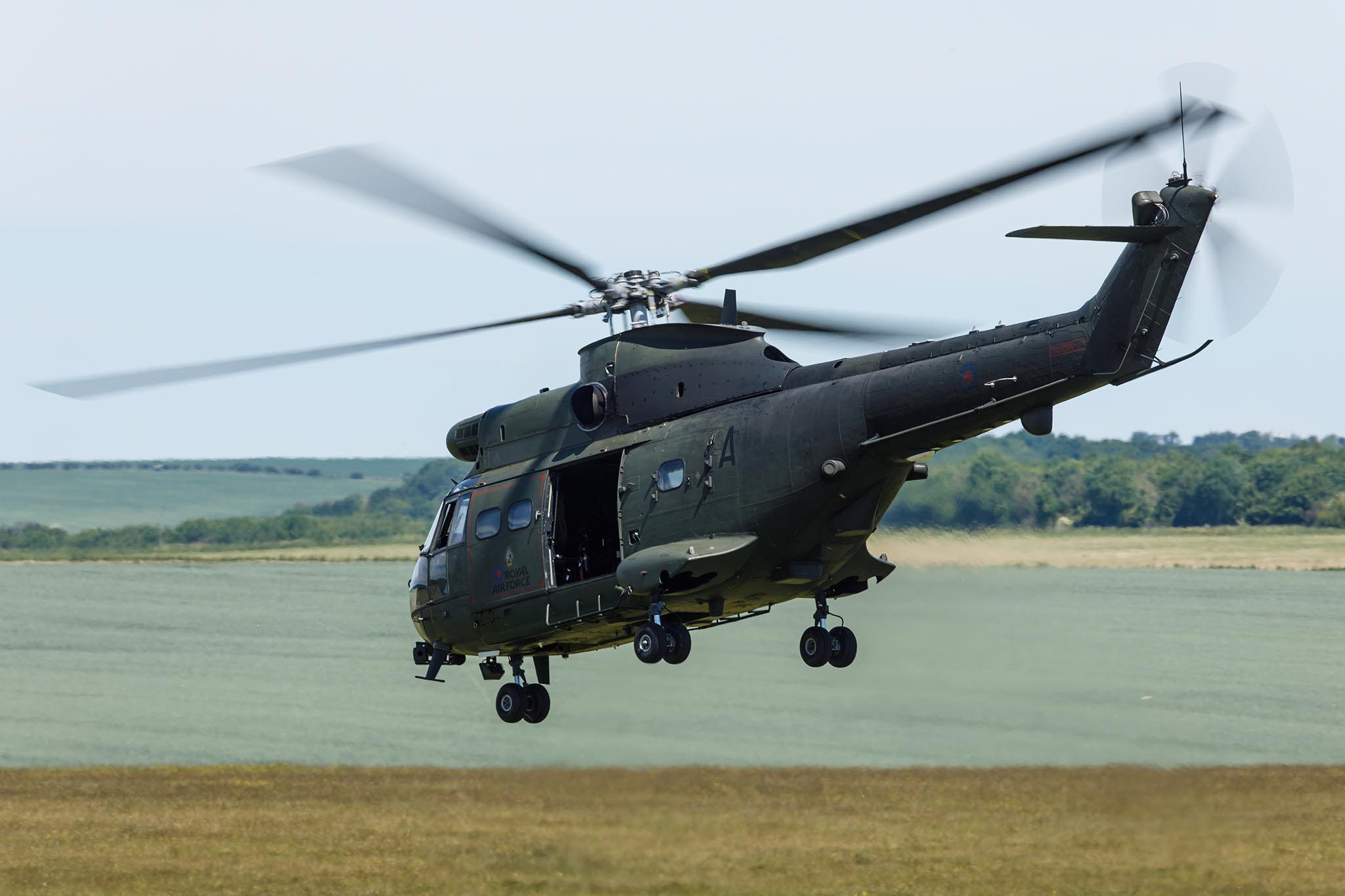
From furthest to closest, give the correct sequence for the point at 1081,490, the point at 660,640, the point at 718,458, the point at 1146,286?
the point at 1081,490 → the point at 718,458 → the point at 660,640 → the point at 1146,286

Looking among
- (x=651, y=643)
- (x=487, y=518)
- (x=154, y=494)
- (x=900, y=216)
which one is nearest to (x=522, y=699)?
(x=487, y=518)

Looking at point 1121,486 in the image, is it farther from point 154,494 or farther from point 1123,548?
point 154,494

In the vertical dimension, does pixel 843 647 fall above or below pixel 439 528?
below

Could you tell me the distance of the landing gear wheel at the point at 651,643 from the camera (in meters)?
18.0

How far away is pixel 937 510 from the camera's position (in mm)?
25969

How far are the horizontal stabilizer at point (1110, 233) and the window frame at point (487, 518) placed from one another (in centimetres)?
938

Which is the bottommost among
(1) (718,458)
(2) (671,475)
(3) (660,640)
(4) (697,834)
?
(4) (697,834)

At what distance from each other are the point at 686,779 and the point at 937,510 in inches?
599

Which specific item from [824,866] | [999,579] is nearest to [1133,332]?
[824,866]

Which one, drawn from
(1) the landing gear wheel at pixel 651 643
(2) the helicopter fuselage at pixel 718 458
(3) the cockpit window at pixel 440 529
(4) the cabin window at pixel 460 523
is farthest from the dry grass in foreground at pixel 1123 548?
(3) the cockpit window at pixel 440 529

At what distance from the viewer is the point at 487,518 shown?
2112 cm

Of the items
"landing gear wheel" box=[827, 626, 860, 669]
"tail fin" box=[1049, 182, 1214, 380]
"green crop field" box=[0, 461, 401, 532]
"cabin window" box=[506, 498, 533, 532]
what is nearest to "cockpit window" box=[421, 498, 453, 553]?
"cabin window" box=[506, 498, 533, 532]

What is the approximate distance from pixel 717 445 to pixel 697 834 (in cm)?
1792

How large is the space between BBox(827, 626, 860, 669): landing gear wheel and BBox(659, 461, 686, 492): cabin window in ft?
9.03
